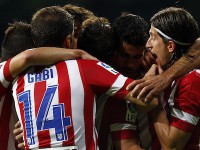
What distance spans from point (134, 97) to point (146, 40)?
1.69 ft

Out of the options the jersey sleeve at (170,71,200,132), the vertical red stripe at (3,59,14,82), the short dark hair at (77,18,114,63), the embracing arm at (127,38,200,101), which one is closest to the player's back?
the vertical red stripe at (3,59,14,82)

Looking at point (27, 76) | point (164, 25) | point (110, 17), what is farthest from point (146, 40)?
point (110, 17)

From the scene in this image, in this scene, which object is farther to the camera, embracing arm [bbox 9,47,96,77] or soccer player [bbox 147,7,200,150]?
soccer player [bbox 147,7,200,150]

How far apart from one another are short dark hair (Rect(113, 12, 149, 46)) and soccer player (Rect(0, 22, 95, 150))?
40 cm

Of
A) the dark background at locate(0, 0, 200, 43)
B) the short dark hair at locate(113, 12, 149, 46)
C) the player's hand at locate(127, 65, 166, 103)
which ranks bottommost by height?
the dark background at locate(0, 0, 200, 43)

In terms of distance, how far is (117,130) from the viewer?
284 centimetres

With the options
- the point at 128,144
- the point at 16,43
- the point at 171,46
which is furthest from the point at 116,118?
the point at 16,43

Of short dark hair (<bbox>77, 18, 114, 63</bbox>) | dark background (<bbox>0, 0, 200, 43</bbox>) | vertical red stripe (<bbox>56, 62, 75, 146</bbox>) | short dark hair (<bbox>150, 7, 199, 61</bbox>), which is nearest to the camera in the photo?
vertical red stripe (<bbox>56, 62, 75, 146</bbox>)

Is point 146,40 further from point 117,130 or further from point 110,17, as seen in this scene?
point 110,17

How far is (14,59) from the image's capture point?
2729 mm

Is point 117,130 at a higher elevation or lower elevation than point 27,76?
lower

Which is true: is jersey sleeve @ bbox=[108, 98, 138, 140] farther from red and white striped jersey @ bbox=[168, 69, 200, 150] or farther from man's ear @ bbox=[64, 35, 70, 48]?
man's ear @ bbox=[64, 35, 70, 48]

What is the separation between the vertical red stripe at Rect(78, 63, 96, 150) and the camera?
8.71 feet

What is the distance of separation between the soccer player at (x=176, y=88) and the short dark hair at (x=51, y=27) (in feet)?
1.63
